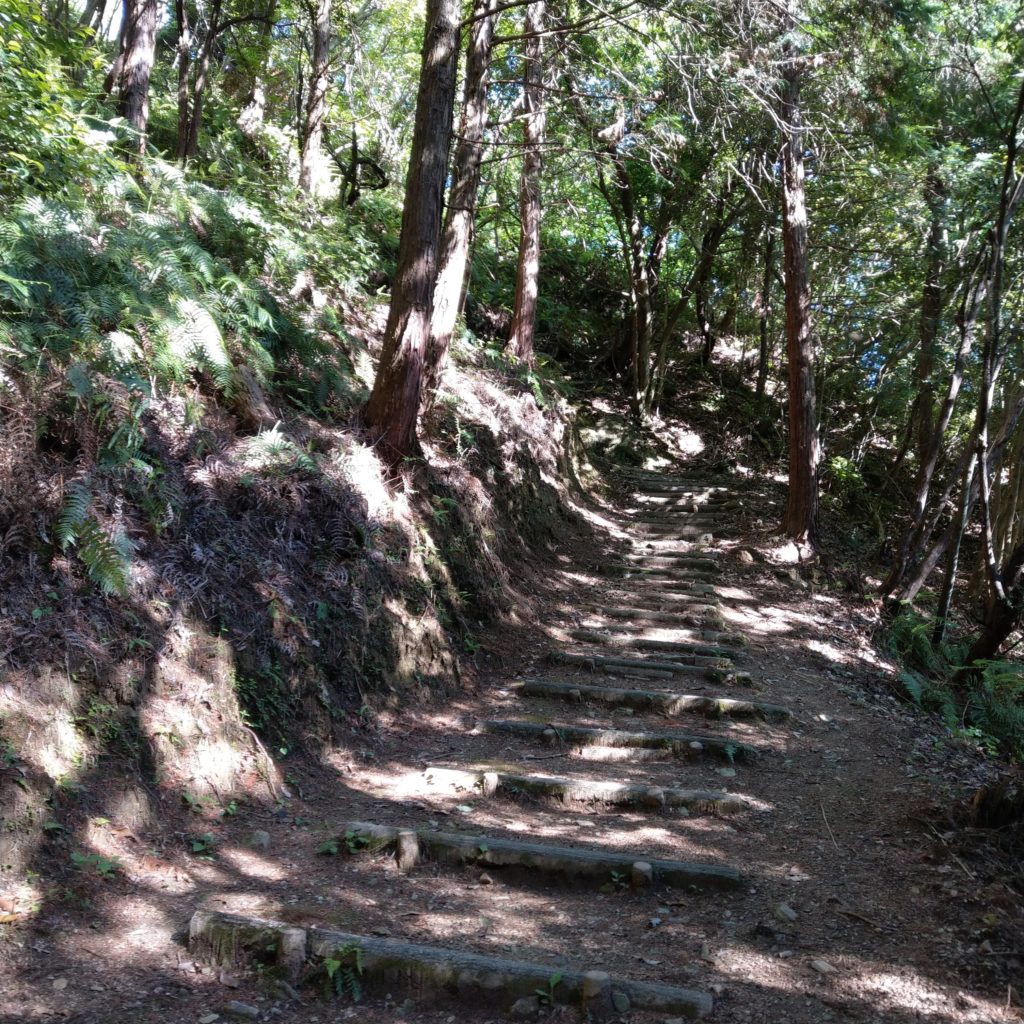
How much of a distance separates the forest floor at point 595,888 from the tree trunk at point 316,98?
7.17 m

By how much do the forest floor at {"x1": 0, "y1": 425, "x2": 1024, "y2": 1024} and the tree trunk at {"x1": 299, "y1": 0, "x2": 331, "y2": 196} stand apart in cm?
717

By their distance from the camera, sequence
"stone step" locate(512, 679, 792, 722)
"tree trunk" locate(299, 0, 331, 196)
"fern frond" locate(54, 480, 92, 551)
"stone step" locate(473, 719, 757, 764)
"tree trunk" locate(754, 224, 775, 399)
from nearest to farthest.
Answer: "fern frond" locate(54, 480, 92, 551) < "stone step" locate(473, 719, 757, 764) < "stone step" locate(512, 679, 792, 722) < "tree trunk" locate(299, 0, 331, 196) < "tree trunk" locate(754, 224, 775, 399)

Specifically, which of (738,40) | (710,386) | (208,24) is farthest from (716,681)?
(710,386)

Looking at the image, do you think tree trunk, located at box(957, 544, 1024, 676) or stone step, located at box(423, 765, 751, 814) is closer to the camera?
stone step, located at box(423, 765, 751, 814)

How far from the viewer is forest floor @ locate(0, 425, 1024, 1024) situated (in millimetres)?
3164

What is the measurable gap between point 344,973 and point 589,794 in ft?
7.28

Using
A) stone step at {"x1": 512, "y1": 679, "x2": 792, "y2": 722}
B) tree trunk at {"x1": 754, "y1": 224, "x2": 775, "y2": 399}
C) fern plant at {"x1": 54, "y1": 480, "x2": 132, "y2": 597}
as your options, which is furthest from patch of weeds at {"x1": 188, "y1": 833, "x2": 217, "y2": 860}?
tree trunk at {"x1": 754, "y1": 224, "x2": 775, "y2": 399}

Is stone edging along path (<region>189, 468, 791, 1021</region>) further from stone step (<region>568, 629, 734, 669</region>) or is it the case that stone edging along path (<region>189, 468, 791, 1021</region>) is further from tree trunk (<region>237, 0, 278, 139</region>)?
tree trunk (<region>237, 0, 278, 139</region>)

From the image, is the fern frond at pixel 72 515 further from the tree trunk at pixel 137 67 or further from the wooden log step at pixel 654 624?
the wooden log step at pixel 654 624

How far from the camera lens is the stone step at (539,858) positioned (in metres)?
4.13

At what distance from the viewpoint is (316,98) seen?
9.94 meters

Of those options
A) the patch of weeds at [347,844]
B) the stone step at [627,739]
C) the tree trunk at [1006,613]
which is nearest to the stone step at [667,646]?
the stone step at [627,739]

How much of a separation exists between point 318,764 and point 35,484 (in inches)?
91.2

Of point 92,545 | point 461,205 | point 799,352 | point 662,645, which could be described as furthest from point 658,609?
point 92,545
